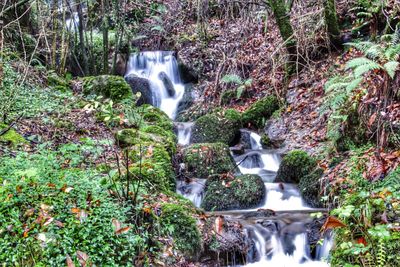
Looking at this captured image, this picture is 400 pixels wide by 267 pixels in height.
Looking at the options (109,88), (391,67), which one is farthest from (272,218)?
(109,88)

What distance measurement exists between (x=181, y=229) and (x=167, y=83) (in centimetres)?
959

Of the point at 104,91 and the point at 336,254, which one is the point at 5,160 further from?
the point at 104,91

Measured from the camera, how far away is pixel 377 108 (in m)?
5.78

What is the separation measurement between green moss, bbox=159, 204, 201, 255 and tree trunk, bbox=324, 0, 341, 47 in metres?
6.94

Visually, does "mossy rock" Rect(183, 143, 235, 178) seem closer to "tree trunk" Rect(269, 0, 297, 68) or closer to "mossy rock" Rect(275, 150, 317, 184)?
"mossy rock" Rect(275, 150, 317, 184)

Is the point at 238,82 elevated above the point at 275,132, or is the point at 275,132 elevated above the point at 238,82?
the point at 238,82

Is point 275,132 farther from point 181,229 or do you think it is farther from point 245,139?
point 181,229

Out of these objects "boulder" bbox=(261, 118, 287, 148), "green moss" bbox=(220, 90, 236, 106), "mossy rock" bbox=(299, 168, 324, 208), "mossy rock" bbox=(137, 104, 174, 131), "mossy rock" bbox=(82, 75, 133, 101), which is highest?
"mossy rock" bbox=(82, 75, 133, 101)

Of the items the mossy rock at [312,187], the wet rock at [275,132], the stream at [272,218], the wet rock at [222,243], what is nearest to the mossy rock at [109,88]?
the stream at [272,218]

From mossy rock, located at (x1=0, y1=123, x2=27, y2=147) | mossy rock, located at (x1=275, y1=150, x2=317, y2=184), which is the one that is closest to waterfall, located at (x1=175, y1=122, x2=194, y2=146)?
mossy rock, located at (x1=275, y1=150, x2=317, y2=184)

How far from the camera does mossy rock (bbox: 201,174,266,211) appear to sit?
683 centimetres

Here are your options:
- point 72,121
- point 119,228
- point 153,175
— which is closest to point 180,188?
point 153,175

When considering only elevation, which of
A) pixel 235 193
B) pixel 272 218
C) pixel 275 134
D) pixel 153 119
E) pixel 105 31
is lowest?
pixel 272 218

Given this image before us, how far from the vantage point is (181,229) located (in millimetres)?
4641
